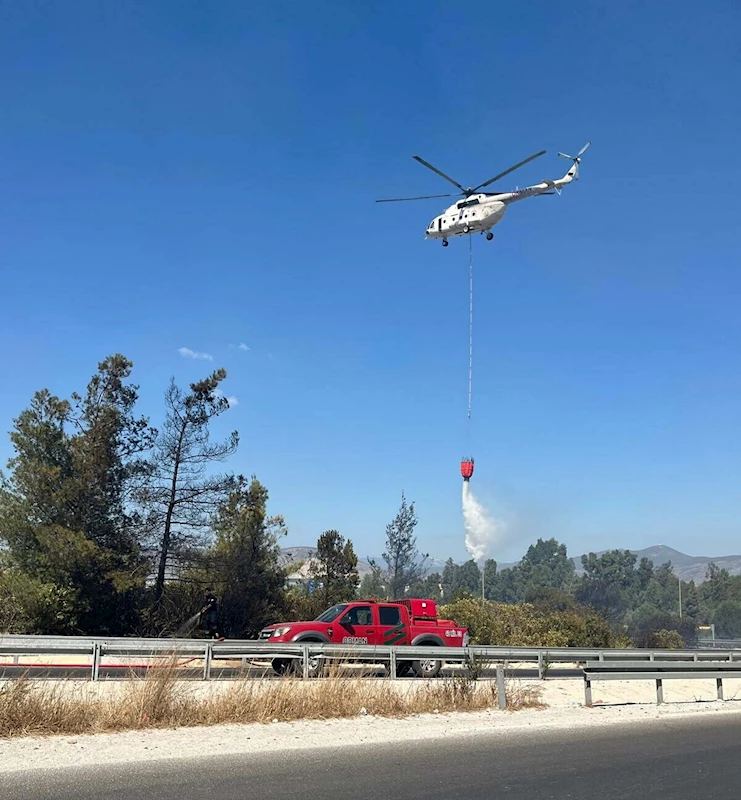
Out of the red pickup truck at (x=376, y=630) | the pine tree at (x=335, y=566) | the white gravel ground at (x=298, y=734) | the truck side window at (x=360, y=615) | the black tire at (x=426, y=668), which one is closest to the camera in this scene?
the white gravel ground at (x=298, y=734)

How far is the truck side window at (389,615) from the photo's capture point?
20344mm

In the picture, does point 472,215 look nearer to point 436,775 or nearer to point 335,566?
point 335,566

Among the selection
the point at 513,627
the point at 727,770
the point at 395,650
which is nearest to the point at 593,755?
the point at 727,770

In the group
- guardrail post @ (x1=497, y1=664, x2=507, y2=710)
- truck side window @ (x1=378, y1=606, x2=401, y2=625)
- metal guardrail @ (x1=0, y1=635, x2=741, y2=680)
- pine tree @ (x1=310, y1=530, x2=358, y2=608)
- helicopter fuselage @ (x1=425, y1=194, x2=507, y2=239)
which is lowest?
guardrail post @ (x1=497, y1=664, x2=507, y2=710)

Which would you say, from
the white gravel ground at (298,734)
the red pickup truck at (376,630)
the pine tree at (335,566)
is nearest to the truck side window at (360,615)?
the red pickup truck at (376,630)

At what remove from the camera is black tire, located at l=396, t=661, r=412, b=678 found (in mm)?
Result: 19312

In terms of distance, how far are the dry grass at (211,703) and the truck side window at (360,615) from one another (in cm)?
583

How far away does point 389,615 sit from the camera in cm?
2044

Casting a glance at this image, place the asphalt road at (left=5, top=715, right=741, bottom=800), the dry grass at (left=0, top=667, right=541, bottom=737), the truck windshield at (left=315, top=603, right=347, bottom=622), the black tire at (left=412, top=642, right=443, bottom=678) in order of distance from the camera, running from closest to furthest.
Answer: the asphalt road at (left=5, top=715, right=741, bottom=800) → the dry grass at (left=0, top=667, right=541, bottom=737) → the black tire at (left=412, top=642, right=443, bottom=678) → the truck windshield at (left=315, top=603, right=347, bottom=622)

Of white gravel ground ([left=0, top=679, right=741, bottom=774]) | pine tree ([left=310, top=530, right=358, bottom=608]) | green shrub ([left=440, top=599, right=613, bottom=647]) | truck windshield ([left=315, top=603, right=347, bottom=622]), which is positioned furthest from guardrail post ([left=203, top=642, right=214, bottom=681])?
pine tree ([left=310, top=530, right=358, bottom=608])

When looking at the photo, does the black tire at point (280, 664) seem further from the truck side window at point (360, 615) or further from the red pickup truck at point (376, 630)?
the truck side window at point (360, 615)

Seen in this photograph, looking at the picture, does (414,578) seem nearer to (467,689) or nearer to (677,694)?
(677,694)

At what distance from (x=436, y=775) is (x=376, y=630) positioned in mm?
11703

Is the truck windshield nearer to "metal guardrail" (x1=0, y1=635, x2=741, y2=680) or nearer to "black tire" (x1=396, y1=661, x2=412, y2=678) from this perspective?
"metal guardrail" (x1=0, y1=635, x2=741, y2=680)
